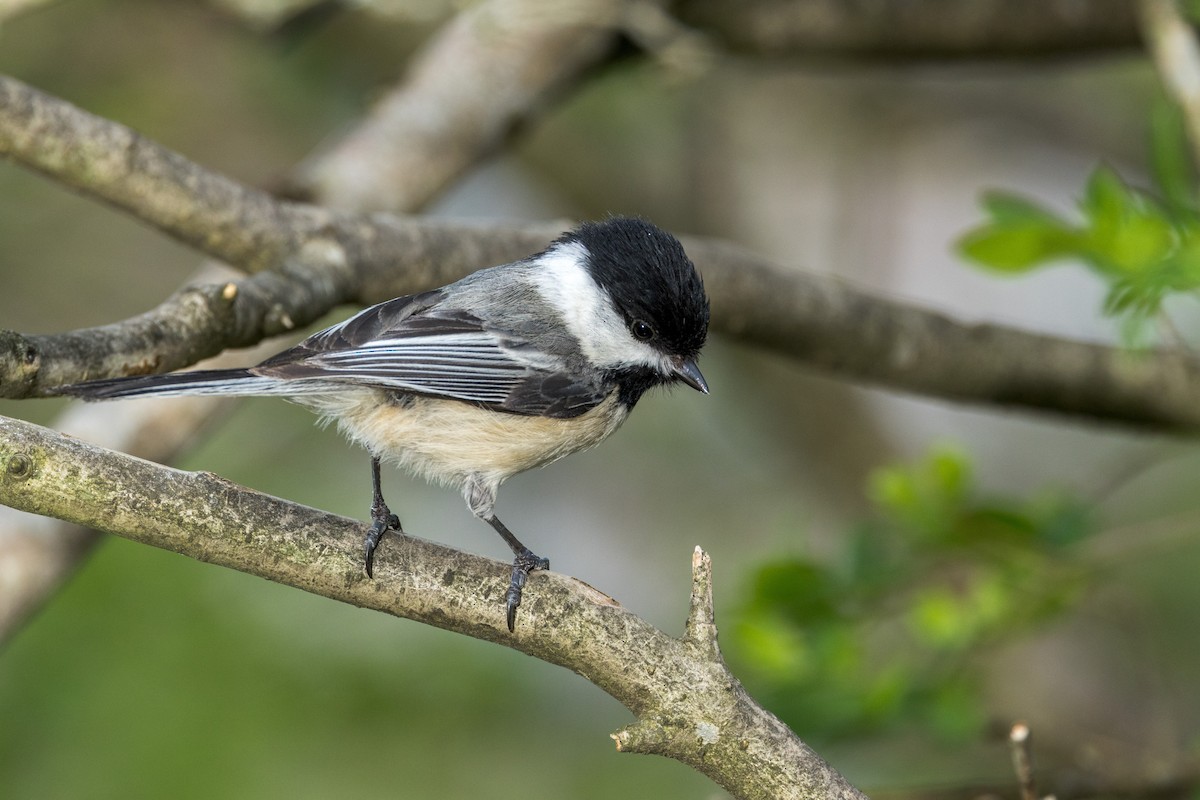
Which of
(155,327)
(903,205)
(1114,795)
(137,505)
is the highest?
(903,205)

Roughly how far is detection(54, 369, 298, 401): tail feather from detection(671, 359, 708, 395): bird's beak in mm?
844

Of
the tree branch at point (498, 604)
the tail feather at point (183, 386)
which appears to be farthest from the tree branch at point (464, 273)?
the tree branch at point (498, 604)

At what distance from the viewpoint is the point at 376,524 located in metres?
2.05

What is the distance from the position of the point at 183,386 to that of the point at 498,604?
2.27 feet

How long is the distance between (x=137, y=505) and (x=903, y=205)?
5.04m

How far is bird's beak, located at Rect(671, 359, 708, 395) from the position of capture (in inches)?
104

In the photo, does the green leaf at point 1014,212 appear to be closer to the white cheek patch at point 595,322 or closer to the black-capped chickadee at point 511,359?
the black-capped chickadee at point 511,359

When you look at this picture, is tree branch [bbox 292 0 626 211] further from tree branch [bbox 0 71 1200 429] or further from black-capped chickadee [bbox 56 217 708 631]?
black-capped chickadee [bbox 56 217 708 631]

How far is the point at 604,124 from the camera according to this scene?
544 centimetres

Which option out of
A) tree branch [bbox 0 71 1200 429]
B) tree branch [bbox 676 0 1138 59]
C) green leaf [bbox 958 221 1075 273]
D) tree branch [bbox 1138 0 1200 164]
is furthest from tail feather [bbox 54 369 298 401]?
tree branch [bbox 676 0 1138 59]

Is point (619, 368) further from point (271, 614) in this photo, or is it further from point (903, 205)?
point (903, 205)

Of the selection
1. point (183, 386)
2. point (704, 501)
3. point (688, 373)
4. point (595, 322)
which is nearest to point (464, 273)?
point (595, 322)

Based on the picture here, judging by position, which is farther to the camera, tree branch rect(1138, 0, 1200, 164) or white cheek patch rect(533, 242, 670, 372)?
tree branch rect(1138, 0, 1200, 164)

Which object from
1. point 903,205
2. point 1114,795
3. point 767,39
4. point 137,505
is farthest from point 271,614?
point 903,205
